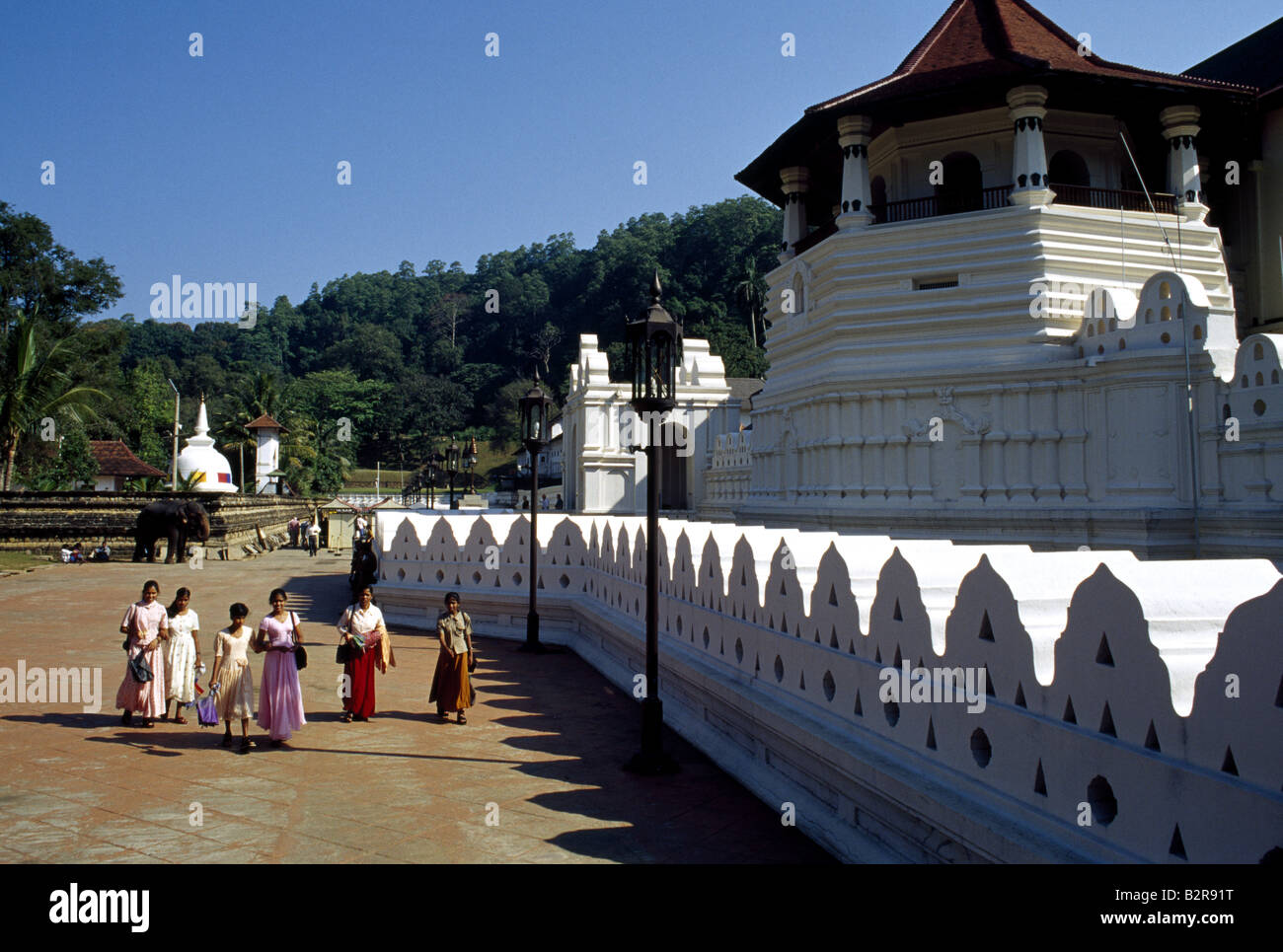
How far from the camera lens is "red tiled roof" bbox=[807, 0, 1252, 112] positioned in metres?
18.8

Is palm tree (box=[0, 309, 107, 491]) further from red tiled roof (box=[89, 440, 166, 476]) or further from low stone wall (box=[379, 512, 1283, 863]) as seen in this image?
low stone wall (box=[379, 512, 1283, 863])

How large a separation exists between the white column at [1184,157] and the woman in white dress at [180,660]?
1972cm

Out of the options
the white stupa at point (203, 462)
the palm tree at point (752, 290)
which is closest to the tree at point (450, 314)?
the palm tree at point (752, 290)

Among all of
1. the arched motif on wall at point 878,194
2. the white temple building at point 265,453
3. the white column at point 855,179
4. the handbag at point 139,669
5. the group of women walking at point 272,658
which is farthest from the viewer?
the white temple building at point 265,453

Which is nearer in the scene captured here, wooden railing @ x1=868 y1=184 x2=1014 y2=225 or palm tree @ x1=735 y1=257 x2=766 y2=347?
wooden railing @ x1=868 y1=184 x2=1014 y2=225

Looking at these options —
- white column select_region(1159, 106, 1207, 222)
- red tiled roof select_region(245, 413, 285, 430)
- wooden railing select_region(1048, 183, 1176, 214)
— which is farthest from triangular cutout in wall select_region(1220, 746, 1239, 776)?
red tiled roof select_region(245, 413, 285, 430)

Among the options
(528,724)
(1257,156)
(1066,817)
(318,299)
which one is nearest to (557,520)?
(528,724)

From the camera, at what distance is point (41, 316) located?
5156 centimetres

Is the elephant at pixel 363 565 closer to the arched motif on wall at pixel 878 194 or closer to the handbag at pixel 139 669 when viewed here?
the handbag at pixel 139 669

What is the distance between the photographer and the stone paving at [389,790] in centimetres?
613

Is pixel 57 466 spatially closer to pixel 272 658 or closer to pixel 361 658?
pixel 361 658

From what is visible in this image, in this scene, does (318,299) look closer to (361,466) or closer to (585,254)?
(585,254)

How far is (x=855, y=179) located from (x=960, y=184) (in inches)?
101

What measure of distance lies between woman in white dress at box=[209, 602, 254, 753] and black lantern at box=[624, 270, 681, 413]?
411 centimetres
